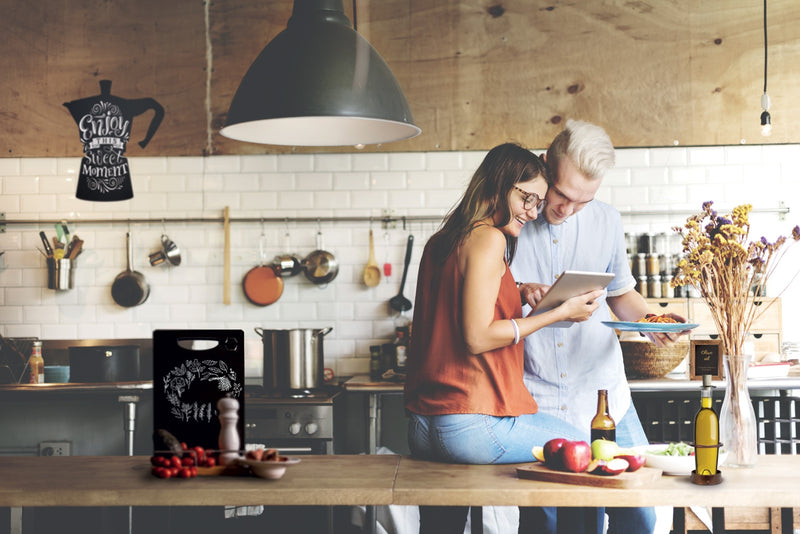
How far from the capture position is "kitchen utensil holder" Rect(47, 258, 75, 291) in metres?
5.45

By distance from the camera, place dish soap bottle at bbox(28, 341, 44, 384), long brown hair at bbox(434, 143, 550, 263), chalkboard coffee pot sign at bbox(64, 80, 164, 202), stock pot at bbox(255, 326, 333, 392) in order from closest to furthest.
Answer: long brown hair at bbox(434, 143, 550, 263) → stock pot at bbox(255, 326, 333, 392) → dish soap bottle at bbox(28, 341, 44, 384) → chalkboard coffee pot sign at bbox(64, 80, 164, 202)

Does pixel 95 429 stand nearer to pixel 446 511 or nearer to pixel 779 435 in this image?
pixel 446 511

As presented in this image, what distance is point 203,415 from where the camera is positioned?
2465 millimetres

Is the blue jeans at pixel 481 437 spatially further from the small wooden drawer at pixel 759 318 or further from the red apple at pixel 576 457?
the small wooden drawer at pixel 759 318

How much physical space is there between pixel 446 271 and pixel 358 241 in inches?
113

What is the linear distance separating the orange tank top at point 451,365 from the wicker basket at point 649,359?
209 cm

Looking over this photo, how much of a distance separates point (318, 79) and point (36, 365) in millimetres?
3087

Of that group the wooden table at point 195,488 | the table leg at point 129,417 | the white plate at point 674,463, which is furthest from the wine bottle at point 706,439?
the table leg at point 129,417

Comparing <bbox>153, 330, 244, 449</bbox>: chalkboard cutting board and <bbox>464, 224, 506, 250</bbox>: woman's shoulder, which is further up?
<bbox>464, 224, 506, 250</bbox>: woman's shoulder

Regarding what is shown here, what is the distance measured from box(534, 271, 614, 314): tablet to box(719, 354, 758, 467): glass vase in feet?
1.54

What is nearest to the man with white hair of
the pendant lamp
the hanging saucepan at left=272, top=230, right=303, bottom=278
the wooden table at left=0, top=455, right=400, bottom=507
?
the pendant lamp

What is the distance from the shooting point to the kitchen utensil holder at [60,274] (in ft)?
17.9

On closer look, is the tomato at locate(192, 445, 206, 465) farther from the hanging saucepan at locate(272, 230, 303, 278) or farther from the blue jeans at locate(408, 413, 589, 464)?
the hanging saucepan at locate(272, 230, 303, 278)

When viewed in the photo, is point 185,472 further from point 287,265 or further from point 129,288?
point 129,288
